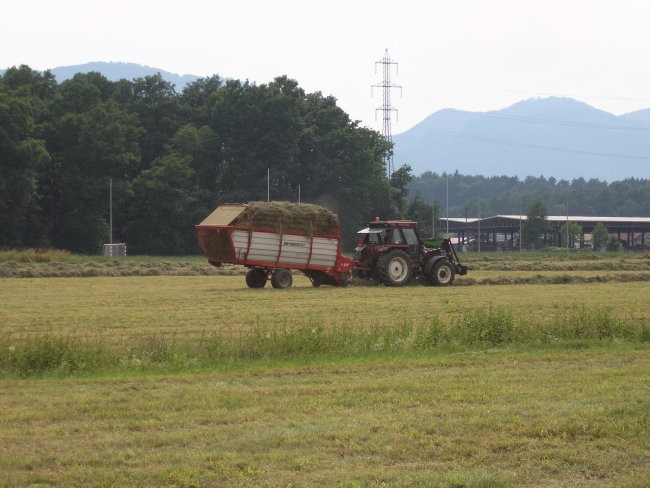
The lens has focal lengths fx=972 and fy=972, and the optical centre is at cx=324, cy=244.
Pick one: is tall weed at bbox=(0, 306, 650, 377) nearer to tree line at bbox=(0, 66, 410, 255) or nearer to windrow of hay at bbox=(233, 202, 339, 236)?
windrow of hay at bbox=(233, 202, 339, 236)

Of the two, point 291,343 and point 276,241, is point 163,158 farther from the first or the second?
point 291,343

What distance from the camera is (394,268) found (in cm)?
3209

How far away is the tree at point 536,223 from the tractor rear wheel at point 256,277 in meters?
71.2

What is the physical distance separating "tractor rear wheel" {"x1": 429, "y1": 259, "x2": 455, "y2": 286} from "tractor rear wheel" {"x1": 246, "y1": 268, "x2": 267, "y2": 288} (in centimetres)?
565

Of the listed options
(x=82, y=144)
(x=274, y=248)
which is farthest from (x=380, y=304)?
(x=82, y=144)

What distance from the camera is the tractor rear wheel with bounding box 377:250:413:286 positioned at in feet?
104

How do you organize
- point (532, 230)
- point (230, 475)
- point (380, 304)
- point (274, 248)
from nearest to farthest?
point (230, 475), point (380, 304), point (274, 248), point (532, 230)

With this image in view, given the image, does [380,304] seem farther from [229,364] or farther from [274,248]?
[229,364]

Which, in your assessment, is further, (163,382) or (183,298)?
(183,298)

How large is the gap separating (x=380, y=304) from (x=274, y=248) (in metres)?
7.50

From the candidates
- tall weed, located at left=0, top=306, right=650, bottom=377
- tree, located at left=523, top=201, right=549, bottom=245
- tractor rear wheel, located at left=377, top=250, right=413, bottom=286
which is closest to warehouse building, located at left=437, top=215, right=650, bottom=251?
tree, located at left=523, top=201, right=549, bottom=245

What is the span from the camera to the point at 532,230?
100125 mm

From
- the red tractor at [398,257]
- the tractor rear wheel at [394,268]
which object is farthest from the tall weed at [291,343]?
the red tractor at [398,257]

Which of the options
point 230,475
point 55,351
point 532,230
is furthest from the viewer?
point 532,230
